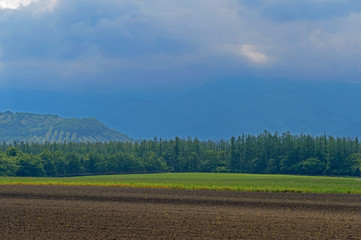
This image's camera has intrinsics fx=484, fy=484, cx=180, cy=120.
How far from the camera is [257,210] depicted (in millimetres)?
41969

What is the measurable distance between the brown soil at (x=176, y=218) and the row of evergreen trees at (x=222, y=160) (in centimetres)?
9380

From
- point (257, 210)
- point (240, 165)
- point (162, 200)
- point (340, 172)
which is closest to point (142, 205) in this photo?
point (162, 200)

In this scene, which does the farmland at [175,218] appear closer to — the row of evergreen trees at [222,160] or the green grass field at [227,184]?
the green grass field at [227,184]

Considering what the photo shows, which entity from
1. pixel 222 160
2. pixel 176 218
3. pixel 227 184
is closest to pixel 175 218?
pixel 176 218

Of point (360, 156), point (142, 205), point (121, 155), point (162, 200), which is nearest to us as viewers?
point (142, 205)

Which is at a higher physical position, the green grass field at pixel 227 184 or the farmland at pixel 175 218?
the green grass field at pixel 227 184

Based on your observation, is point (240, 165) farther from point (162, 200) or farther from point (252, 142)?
point (162, 200)

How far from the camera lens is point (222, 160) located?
187 meters

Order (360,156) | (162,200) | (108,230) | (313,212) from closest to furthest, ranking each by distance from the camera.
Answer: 1. (108,230)
2. (313,212)
3. (162,200)
4. (360,156)

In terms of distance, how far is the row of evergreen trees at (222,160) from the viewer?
488ft

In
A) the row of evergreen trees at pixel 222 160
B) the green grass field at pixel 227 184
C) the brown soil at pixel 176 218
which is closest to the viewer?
the brown soil at pixel 176 218

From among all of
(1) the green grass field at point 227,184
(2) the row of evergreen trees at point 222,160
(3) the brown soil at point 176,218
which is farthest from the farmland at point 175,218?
(2) the row of evergreen trees at point 222,160

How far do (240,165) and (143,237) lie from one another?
156163 mm

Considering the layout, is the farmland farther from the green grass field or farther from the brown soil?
the green grass field
